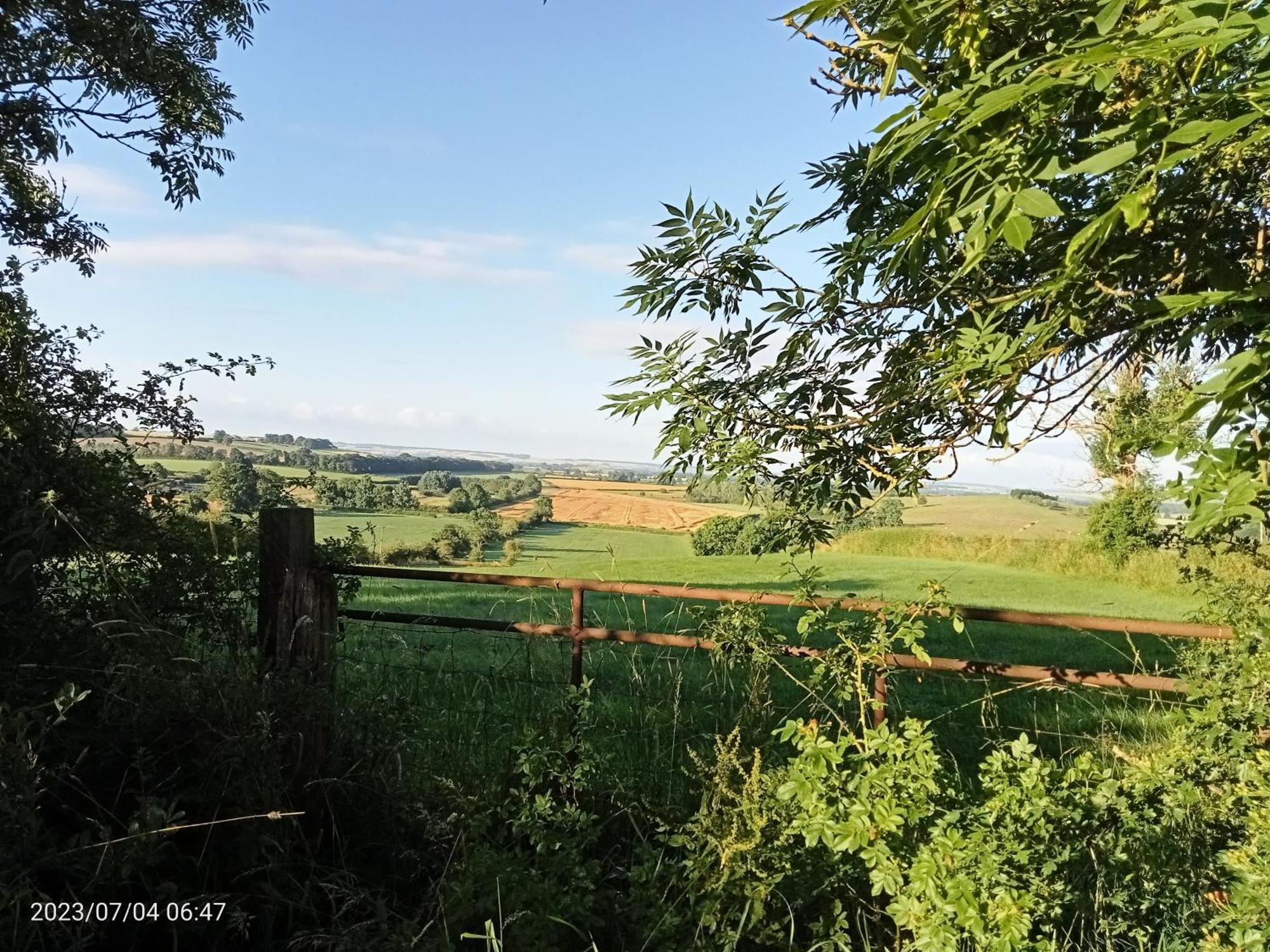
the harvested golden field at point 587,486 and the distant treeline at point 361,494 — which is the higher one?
the distant treeline at point 361,494

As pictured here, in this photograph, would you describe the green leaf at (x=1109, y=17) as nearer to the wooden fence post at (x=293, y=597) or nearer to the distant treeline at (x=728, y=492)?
the distant treeline at (x=728, y=492)

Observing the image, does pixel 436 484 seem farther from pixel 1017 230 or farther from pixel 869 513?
pixel 1017 230

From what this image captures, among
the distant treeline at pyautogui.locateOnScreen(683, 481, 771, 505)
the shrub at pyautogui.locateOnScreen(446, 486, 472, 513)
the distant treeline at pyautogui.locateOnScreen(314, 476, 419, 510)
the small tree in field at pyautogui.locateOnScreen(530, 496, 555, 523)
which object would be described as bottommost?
the small tree in field at pyautogui.locateOnScreen(530, 496, 555, 523)

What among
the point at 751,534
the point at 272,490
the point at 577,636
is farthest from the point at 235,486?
the point at 751,534

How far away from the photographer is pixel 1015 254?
9.39 feet

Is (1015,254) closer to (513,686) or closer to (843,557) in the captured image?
(513,686)

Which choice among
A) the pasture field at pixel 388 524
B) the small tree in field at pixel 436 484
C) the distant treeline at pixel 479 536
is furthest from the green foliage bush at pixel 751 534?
the distant treeline at pixel 479 536

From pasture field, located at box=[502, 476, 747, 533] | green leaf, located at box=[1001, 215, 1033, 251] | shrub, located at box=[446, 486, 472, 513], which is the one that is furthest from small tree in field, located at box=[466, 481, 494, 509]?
green leaf, located at box=[1001, 215, 1033, 251]

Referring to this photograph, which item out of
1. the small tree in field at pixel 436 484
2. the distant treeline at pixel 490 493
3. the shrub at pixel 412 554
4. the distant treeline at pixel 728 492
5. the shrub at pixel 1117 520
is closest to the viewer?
the distant treeline at pixel 728 492

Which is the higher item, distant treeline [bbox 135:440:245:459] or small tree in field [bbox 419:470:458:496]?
distant treeline [bbox 135:440:245:459]

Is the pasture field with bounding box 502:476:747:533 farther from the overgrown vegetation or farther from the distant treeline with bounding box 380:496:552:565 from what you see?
the overgrown vegetation

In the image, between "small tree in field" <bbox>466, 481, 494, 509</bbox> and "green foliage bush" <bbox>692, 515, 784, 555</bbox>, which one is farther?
"small tree in field" <bbox>466, 481, 494, 509</bbox>

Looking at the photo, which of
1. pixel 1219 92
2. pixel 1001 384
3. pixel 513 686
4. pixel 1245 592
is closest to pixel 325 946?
pixel 513 686

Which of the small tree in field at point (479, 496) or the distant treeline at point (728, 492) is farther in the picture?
the small tree in field at point (479, 496)
